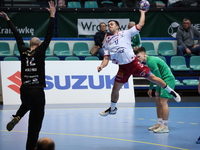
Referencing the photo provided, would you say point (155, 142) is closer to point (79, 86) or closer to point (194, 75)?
point (79, 86)

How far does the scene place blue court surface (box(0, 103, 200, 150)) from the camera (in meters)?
7.55

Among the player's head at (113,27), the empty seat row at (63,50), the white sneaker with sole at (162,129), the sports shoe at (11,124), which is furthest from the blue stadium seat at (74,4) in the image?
the sports shoe at (11,124)

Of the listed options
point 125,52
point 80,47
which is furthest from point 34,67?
point 80,47

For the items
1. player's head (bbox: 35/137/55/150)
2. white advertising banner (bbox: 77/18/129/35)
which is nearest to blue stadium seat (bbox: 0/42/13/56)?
white advertising banner (bbox: 77/18/129/35)

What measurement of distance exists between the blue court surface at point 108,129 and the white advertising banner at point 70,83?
62 cm

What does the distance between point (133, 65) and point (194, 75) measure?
760 centimetres

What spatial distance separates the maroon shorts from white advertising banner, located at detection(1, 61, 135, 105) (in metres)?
4.61

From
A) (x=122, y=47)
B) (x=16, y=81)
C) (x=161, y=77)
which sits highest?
A: (x=122, y=47)

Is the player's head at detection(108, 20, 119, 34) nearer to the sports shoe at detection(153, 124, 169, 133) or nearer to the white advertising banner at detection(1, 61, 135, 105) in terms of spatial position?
the sports shoe at detection(153, 124, 169, 133)

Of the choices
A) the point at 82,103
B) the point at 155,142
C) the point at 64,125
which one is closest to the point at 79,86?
the point at 82,103

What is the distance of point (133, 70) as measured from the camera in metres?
8.66

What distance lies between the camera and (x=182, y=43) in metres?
15.9

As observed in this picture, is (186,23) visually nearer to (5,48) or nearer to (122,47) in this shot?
(5,48)

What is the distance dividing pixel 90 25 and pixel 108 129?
8.08 meters
